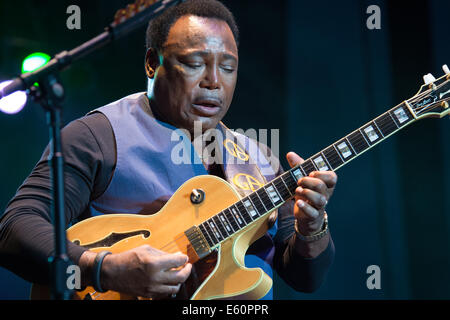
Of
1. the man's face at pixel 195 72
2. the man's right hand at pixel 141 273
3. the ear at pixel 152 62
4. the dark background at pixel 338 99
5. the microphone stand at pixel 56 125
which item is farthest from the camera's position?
the dark background at pixel 338 99

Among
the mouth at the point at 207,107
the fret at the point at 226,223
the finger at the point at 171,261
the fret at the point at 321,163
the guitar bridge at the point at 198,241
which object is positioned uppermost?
the mouth at the point at 207,107

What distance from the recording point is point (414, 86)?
342 cm

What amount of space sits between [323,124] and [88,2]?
7.36 ft

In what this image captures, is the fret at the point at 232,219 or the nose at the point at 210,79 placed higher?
the nose at the point at 210,79

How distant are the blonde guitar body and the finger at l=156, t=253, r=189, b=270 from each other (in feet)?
0.47

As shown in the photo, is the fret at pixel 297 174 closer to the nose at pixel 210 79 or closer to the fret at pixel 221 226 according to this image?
the fret at pixel 221 226

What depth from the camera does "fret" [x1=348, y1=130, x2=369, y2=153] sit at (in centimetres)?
199

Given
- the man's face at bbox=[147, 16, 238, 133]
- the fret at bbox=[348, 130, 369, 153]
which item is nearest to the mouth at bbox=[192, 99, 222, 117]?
the man's face at bbox=[147, 16, 238, 133]

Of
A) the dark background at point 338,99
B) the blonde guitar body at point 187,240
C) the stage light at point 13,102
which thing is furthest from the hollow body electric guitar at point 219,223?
the stage light at point 13,102

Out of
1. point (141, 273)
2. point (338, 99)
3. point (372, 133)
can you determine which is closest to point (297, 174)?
point (372, 133)

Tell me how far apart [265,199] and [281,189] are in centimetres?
9

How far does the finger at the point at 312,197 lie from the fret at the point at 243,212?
0.25m

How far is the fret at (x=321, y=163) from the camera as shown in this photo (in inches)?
78.5

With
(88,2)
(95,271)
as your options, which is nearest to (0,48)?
(88,2)
